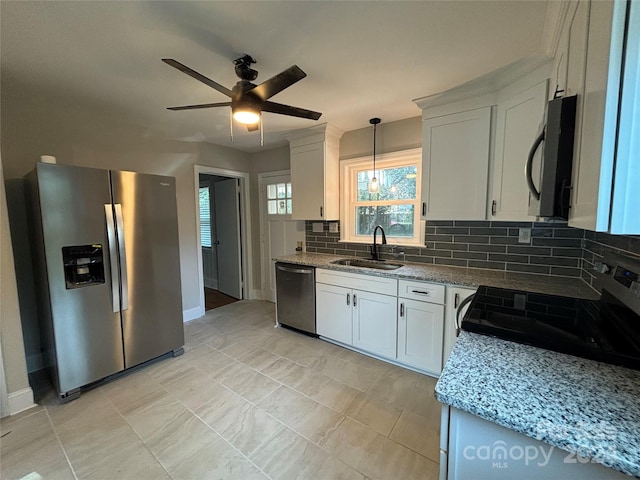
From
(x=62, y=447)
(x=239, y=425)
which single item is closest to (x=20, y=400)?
(x=62, y=447)

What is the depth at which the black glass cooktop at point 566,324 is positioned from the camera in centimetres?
95

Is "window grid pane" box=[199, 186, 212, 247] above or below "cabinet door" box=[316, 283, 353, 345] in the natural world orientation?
above

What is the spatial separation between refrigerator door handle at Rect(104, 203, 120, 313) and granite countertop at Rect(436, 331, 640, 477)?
99.7 inches

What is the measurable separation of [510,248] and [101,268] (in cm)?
351

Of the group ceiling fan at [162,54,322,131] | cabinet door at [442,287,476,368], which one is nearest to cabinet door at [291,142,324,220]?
ceiling fan at [162,54,322,131]

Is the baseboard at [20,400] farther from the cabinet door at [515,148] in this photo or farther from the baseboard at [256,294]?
the cabinet door at [515,148]

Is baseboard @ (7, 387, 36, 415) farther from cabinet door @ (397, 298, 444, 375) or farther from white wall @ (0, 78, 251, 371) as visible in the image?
cabinet door @ (397, 298, 444, 375)

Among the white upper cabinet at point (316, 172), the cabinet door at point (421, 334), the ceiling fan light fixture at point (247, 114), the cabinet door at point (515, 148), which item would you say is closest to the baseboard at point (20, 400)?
the ceiling fan light fixture at point (247, 114)

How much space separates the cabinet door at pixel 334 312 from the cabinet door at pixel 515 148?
61.5 inches

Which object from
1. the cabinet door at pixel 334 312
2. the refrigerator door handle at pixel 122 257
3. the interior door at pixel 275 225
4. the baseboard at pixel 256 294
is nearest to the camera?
the refrigerator door handle at pixel 122 257

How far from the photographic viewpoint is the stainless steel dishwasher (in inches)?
119

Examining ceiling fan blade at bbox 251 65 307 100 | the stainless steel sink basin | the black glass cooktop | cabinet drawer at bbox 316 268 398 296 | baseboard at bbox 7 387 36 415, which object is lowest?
baseboard at bbox 7 387 36 415

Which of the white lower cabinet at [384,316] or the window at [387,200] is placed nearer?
the white lower cabinet at [384,316]

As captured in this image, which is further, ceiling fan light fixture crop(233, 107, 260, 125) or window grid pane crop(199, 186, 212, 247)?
window grid pane crop(199, 186, 212, 247)
